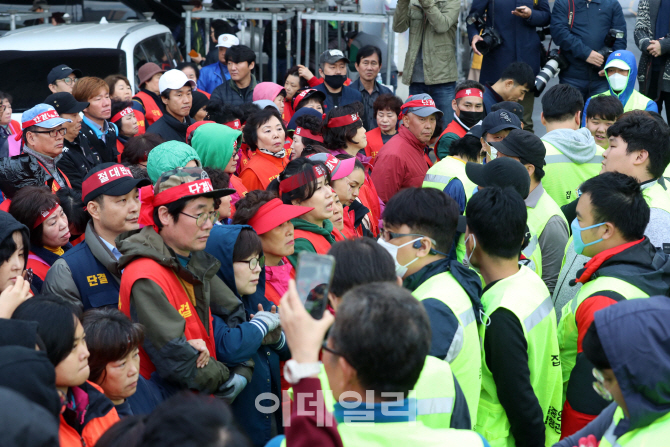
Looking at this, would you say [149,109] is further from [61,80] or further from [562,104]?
[562,104]

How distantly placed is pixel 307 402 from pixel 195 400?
0.93ft

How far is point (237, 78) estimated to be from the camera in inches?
329

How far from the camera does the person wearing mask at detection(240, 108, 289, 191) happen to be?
5379 millimetres

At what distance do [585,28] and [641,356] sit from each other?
7268 millimetres

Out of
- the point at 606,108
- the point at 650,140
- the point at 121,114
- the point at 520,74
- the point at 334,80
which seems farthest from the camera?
the point at 334,80

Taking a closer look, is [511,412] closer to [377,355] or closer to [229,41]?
[377,355]

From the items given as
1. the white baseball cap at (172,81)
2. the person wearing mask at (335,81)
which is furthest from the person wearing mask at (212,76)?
the white baseball cap at (172,81)

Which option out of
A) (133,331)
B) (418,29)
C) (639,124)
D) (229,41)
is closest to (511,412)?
(133,331)

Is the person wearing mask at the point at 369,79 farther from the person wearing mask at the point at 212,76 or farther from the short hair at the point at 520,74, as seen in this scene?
the person wearing mask at the point at 212,76

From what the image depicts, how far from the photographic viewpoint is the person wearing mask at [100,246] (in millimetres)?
3357

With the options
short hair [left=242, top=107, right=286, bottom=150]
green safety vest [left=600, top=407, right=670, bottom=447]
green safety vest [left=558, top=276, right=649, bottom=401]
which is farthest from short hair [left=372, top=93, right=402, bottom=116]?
green safety vest [left=600, top=407, right=670, bottom=447]

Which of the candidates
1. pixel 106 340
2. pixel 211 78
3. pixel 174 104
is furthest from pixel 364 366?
pixel 211 78

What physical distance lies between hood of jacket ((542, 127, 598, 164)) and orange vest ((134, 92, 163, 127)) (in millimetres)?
4401

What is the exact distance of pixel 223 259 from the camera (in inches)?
136
